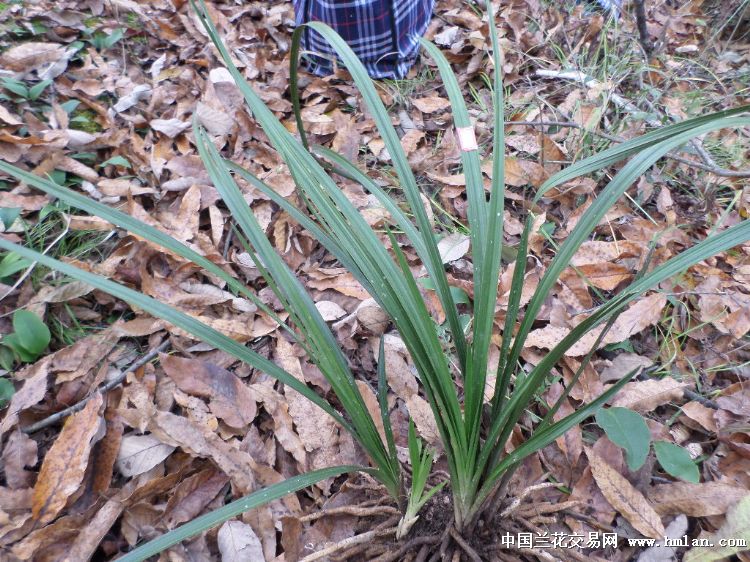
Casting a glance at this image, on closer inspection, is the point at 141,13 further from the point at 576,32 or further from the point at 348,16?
the point at 576,32

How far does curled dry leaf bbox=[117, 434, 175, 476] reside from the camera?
0.94 m

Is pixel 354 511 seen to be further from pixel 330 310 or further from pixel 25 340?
A: pixel 25 340

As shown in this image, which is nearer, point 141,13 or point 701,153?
point 701,153

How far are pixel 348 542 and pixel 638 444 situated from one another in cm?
52

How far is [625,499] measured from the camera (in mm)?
890

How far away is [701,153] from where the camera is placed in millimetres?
1402

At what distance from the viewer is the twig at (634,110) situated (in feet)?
4.22

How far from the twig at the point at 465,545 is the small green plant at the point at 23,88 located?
1.67 metres

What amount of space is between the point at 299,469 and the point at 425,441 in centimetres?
26

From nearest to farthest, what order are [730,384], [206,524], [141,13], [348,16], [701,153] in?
[206,524] < [730,384] < [701,153] < [348,16] < [141,13]

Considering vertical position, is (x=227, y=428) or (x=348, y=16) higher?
(x=348, y=16)

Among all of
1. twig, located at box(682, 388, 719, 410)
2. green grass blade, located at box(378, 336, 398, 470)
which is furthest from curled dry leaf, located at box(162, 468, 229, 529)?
twig, located at box(682, 388, 719, 410)

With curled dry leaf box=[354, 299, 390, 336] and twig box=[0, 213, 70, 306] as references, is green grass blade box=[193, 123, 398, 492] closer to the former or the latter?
curled dry leaf box=[354, 299, 390, 336]

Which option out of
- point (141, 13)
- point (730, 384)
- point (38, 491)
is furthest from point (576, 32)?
point (38, 491)
